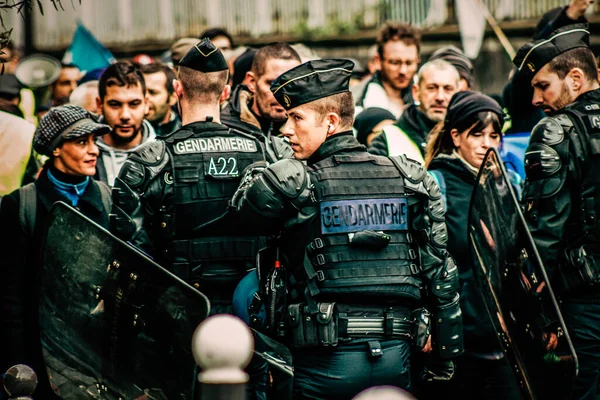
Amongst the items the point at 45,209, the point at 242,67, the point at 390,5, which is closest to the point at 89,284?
the point at 45,209

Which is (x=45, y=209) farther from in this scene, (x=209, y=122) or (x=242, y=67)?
(x=242, y=67)

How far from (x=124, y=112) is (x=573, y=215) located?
3.42m

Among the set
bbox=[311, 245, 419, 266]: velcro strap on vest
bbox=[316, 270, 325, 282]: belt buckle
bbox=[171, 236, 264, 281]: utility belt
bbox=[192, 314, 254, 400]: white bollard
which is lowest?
bbox=[171, 236, 264, 281]: utility belt

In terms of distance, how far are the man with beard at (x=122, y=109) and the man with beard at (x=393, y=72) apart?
6.80 ft

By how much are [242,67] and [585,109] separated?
10.8 feet

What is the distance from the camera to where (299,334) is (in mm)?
4953

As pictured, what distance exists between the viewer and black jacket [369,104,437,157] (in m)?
7.57

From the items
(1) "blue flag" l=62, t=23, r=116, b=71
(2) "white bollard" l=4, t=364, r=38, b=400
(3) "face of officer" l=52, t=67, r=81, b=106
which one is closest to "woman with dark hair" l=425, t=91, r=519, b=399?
(2) "white bollard" l=4, t=364, r=38, b=400

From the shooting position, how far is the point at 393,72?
30.2ft

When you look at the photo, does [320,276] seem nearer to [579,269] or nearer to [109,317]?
[109,317]

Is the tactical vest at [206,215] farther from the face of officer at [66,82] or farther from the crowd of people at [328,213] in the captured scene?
the face of officer at [66,82]

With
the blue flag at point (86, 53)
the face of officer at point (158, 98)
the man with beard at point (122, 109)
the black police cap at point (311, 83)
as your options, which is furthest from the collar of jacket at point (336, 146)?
the blue flag at point (86, 53)

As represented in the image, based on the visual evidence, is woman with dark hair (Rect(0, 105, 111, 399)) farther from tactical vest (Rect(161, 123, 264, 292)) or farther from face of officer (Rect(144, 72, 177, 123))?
face of officer (Rect(144, 72, 177, 123))

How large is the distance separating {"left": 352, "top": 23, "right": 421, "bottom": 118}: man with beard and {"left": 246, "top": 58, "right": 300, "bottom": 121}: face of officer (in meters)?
1.85
